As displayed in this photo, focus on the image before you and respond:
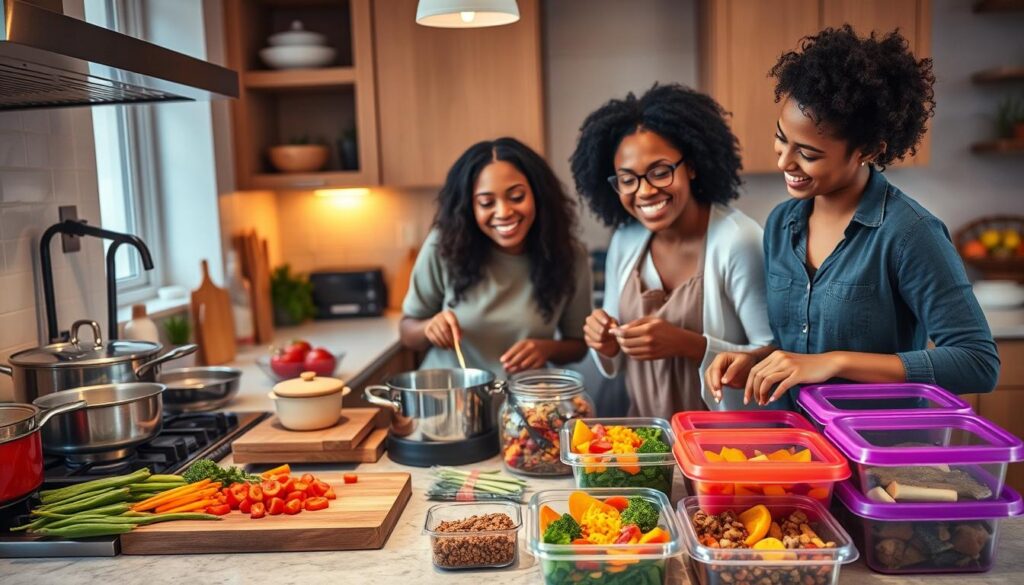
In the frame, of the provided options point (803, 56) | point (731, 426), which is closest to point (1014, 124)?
point (803, 56)

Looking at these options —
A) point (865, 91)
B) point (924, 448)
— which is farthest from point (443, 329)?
point (924, 448)

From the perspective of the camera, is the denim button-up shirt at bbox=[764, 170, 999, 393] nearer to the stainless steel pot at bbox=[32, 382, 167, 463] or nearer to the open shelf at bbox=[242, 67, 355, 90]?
the stainless steel pot at bbox=[32, 382, 167, 463]

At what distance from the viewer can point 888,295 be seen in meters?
1.64

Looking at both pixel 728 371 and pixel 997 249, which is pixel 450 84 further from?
pixel 997 249

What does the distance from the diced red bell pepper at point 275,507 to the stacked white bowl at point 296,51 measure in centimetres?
238

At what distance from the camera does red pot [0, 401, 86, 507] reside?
1400mm

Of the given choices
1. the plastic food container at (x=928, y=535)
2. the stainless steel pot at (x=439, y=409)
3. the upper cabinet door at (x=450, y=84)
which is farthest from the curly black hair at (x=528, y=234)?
the plastic food container at (x=928, y=535)

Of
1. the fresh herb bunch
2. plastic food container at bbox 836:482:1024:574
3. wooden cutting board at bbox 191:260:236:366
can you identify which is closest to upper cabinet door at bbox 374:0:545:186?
wooden cutting board at bbox 191:260:236:366

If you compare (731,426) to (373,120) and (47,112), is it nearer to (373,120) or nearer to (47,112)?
(47,112)

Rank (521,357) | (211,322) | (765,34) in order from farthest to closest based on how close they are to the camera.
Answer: (765,34)
(211,322)
(521,357)

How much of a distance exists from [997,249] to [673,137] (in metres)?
2.31

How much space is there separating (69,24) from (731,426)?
1.23m

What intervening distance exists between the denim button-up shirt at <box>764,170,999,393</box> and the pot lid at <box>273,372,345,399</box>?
95 cm

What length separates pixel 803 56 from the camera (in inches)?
65.4
